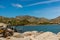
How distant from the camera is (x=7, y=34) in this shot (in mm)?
25422

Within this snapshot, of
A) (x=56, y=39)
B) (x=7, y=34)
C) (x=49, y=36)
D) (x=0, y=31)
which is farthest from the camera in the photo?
(x=0, y=31)

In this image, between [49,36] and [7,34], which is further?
[7,34]

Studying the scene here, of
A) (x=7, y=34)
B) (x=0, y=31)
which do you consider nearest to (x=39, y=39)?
(x=7, y=34)

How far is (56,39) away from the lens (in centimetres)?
1680

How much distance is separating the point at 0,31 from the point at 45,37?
47.4ft

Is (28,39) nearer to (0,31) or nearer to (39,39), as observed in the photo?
(39,39)

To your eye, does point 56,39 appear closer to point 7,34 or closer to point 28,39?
point 28,39

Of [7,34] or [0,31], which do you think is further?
[0,31]

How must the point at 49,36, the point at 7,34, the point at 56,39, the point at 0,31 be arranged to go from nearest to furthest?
the point at 56,39 → the point at 49,36 → the point at 7,34 → the point at 0,31

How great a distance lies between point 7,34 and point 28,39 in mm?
8847

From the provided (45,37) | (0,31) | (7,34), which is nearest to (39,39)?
(45,37)

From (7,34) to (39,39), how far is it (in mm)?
9410

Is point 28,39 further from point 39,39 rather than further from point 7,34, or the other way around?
point 7,34

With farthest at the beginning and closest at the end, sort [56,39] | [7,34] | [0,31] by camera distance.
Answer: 1. [0,31]
2. [7,34]
3. [56,39]
